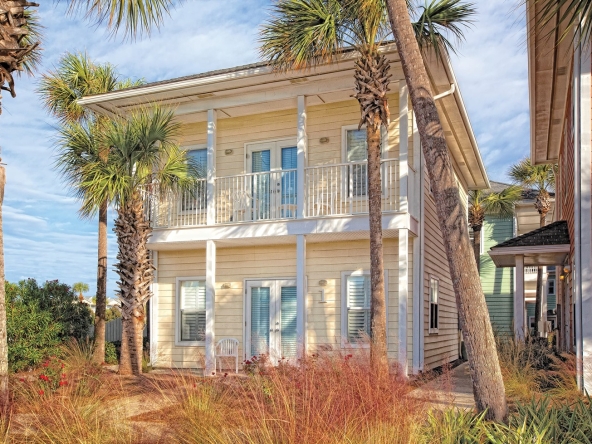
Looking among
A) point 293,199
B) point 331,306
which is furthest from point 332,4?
point 331,306

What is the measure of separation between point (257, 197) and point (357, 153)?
2.44 m

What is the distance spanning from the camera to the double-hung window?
14.7m

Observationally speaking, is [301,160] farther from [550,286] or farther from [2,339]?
[550,286]

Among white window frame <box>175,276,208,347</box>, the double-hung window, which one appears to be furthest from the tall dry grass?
white window frame <box>175,276,208,347</box>

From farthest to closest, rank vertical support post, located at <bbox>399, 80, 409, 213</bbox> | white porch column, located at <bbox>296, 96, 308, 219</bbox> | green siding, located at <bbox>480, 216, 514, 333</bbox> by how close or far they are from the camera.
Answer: green siding, located at <bbox>480, 216, 514, 333</bbox> → white porch column, located at <bbox>296, 96, 308, 219</bbox> → vertical support post, located at <bbox>399, 80, 409, 213</bbox>

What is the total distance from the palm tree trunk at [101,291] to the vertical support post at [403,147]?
265 inches

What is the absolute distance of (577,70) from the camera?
9.12m

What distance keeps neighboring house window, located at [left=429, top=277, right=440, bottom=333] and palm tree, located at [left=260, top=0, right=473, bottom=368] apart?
434cm

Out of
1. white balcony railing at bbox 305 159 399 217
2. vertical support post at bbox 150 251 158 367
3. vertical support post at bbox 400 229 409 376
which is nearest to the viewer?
vertical support post at bbox 400 229 409 376

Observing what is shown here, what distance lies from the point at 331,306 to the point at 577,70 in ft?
23.1

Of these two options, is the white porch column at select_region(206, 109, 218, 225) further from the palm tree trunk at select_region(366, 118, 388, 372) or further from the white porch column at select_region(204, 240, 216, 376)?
the palm tree trunk at select_region(366, 118, 388, 372)

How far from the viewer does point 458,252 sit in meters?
6.39

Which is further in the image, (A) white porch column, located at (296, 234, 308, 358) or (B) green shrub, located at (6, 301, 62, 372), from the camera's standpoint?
(B) green shrub, located at (6, 301, 62, 372)

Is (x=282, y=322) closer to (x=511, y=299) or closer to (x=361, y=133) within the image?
(x=361, y=133)
